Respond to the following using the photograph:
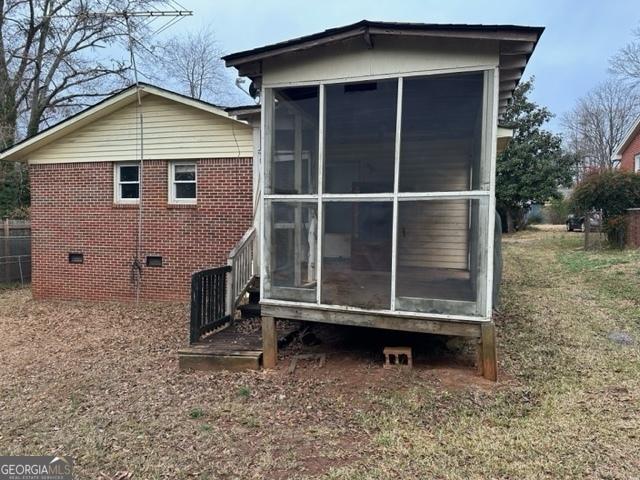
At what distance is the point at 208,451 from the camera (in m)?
3.39

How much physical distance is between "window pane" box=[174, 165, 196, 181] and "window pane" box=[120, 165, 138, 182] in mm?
969

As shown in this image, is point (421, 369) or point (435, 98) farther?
point (421, 369)

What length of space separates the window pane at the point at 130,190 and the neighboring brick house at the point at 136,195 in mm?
21

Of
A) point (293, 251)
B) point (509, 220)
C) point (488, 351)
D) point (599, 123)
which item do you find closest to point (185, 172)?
point (293, 251)

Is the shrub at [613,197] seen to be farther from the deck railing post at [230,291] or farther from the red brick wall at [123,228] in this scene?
the deck railing post at [230,291]

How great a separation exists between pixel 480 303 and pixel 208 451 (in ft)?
9.03

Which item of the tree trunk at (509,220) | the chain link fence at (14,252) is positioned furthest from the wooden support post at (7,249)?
the tree trunk at (509,220)

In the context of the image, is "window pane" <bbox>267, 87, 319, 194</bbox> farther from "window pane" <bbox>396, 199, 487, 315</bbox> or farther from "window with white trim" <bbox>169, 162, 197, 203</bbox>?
"window with white trim" <bbox>169, 162, 197, 203</bbox>

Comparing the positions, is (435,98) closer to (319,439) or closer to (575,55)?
(319,439)

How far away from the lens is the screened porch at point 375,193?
14.9ft

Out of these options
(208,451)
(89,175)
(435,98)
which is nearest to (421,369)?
(208,451)

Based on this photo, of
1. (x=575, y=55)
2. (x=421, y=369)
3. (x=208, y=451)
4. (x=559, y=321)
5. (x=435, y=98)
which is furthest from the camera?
(x=575, y=55)

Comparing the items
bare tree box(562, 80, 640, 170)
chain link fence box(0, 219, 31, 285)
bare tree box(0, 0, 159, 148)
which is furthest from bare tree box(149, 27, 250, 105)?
bare tree box(562, 80, 640, 170)

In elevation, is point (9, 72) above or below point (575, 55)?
below
